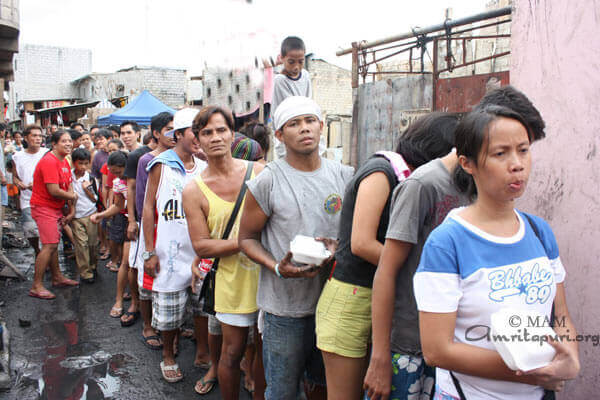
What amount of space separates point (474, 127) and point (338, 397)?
133 cm

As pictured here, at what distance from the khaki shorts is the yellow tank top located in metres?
0.92

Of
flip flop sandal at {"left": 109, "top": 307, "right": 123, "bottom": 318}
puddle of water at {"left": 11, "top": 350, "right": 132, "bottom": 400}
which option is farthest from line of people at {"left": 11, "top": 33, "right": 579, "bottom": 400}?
flip flop sandal at {"left": 109, "top": 307, "right": 123, "bottom": 318}

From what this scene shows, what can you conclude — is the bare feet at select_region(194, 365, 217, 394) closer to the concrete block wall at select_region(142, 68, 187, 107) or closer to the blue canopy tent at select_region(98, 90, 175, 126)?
the blue canopy tent at select_region(98, 90, 175, 126)

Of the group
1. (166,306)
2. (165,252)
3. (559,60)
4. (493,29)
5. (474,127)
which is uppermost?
(493,29)

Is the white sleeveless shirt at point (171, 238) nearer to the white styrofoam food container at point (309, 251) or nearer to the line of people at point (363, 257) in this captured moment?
the line of people at point (363, 257)

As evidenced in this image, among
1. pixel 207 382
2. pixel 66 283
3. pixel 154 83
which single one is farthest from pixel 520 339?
pixel 154 83

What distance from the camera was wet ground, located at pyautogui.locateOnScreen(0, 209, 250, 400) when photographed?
11.8 feet

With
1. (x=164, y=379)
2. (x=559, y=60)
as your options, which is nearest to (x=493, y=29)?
(x=559, y=60)

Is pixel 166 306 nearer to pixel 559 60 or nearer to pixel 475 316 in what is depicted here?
pixel 475 316

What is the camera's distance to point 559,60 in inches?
86.7

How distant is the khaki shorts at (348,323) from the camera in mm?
1999

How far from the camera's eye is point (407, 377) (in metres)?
1.79

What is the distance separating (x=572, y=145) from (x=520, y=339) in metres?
1.32

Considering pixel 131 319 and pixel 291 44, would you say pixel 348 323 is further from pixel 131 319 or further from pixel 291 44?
pixel 131 319
